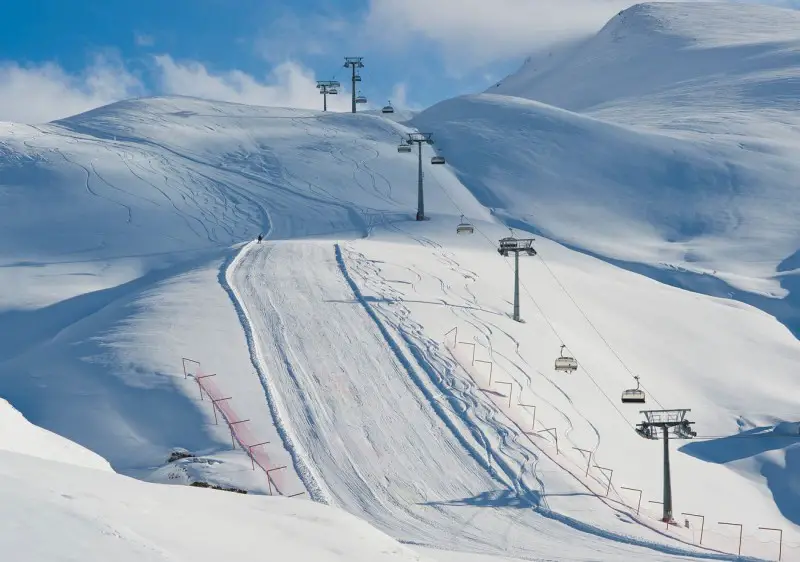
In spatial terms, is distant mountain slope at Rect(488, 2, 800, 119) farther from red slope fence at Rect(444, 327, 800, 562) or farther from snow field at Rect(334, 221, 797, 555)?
red slope fence at Rect(444, 327, 800, 562)

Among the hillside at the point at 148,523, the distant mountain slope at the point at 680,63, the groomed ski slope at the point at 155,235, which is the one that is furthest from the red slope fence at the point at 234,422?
the distant mountain slope at the point at 680,63

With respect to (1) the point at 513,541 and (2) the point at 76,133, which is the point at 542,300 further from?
(2) the point at 76,133

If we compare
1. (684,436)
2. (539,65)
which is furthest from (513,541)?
(539,65)

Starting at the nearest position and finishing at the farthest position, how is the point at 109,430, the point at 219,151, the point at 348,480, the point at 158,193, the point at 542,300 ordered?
the point at 348,480
the point at 109,430
the point at 542,300
the point at 158,193
the point at 219,151

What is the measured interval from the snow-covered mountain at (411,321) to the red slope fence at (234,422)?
95mm

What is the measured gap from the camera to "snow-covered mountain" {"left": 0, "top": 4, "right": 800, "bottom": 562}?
24.4 m

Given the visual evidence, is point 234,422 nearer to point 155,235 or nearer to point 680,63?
point 155,235

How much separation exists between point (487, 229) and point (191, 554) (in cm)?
4600

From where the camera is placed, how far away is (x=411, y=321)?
117ft

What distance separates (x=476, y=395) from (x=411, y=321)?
240 inches

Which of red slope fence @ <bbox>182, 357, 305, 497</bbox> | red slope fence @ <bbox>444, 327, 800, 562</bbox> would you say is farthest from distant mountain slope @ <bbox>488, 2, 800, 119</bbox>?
red slope fence @ <bbox>182, 357, 305, 497</bbox>

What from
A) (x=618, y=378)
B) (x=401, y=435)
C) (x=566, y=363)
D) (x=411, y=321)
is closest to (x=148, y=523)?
(x=401, y=435)

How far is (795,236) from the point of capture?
206 ft

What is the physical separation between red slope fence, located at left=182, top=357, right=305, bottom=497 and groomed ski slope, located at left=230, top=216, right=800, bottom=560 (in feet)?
3.55
